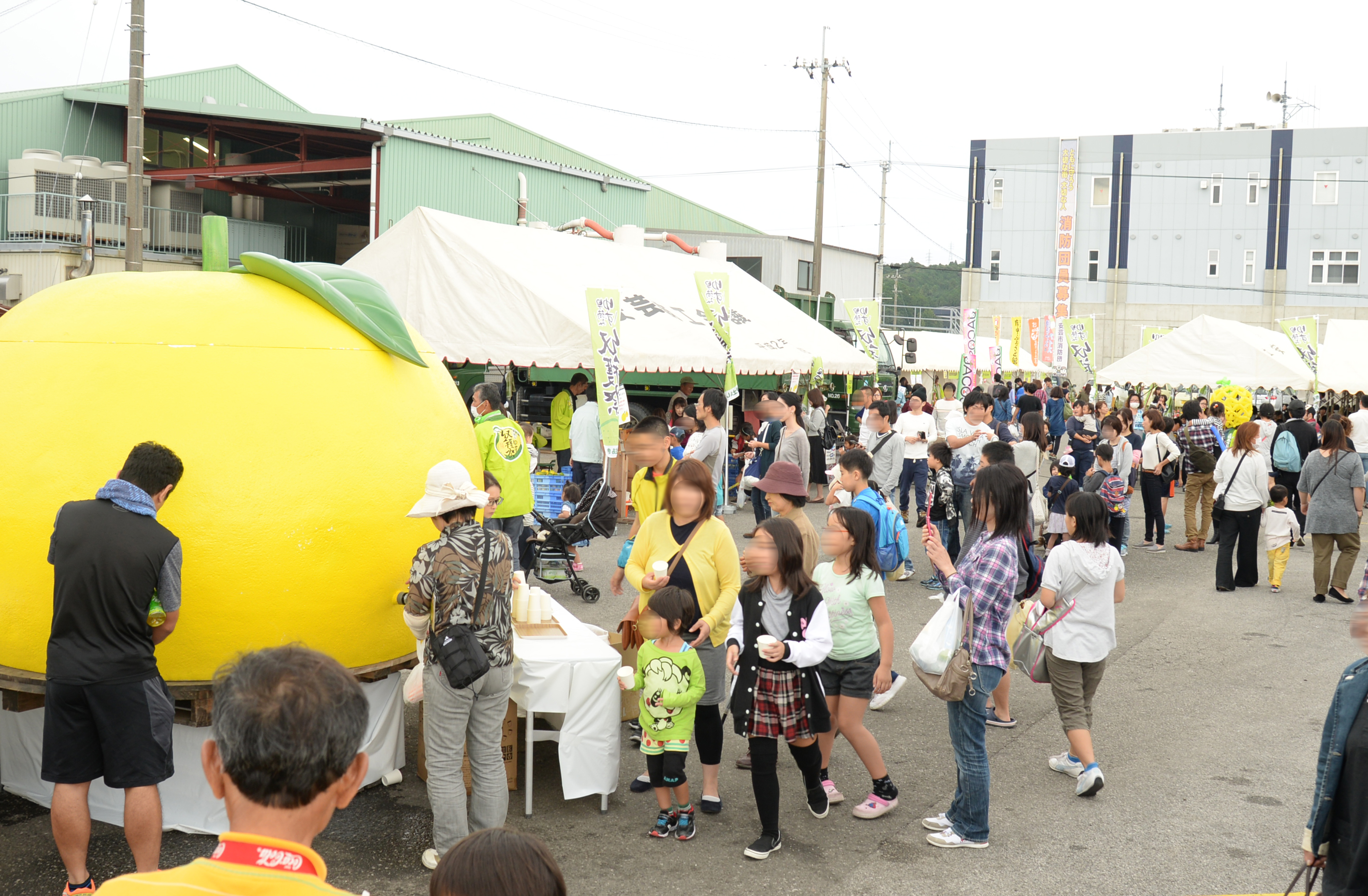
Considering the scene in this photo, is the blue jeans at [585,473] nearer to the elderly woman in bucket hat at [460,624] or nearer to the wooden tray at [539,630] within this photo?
the wooden tray at [539,630]

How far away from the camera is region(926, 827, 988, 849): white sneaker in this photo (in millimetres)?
4789

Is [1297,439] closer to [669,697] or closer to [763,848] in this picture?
[763,848]

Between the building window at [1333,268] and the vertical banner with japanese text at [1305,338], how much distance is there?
927 inches

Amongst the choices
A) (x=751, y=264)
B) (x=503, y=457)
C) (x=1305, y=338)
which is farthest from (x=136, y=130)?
(x=751, y=264)

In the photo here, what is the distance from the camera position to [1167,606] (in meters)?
10.1

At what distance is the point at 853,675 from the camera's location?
504cm

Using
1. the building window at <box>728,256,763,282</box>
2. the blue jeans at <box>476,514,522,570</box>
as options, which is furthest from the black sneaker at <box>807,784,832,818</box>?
the building window at <box>728,256,763,282</box>

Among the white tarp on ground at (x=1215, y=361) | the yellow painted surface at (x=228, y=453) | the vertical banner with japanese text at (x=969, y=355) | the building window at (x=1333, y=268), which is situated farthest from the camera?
the building window at (x=1333, y=268)

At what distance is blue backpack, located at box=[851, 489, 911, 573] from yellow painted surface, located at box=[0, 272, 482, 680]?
122 inches

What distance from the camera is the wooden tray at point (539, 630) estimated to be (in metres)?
5.39

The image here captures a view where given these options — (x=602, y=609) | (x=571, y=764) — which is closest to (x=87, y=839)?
(x=571, y=764)

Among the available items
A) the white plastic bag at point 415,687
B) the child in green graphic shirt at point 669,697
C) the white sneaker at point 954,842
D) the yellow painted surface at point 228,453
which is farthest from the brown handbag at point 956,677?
the yellow painted surface at point 228,453

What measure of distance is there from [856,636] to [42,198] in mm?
21298

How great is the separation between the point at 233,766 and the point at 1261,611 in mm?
10530
